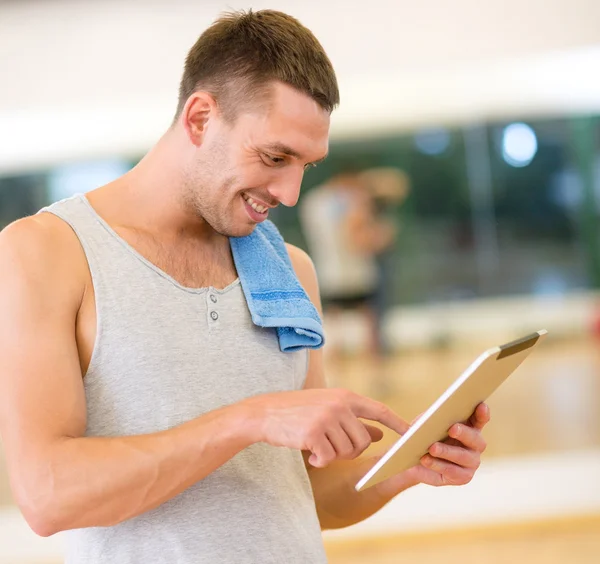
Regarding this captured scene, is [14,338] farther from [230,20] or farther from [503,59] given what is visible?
[503,59]

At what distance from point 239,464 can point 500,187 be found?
16.5ft

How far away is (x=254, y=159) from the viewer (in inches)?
48.9

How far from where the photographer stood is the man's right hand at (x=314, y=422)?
1.00 metres

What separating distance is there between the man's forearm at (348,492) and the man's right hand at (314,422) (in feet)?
1.13

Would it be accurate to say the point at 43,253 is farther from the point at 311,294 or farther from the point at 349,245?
the point at 349,245

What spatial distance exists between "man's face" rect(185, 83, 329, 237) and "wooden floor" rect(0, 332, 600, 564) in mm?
2498

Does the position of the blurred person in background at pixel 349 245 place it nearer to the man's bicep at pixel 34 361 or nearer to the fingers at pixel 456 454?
the fingers at pixel 456 454

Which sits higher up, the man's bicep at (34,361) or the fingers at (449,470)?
the man's bicep at (34,361)

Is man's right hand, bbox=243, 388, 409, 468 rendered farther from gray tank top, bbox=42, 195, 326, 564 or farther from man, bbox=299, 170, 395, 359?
man, bbox=299, 170, 395, 359

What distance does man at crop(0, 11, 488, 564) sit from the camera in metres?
1.00

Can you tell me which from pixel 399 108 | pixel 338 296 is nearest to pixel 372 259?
pixel 338 296

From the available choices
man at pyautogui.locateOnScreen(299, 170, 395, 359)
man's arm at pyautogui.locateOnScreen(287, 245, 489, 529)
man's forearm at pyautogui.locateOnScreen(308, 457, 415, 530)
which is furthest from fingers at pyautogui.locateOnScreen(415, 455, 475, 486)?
man at pyautogui.locateOnScreen(299, 170, 395, 359)

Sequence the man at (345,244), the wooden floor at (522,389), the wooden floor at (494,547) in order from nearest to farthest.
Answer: the wooden floor at (494,547)
the wooden floor at (522,389)
the man at (345,244)

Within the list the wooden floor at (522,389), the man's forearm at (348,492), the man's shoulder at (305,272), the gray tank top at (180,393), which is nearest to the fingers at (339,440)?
the gray tank top at (180,393)
